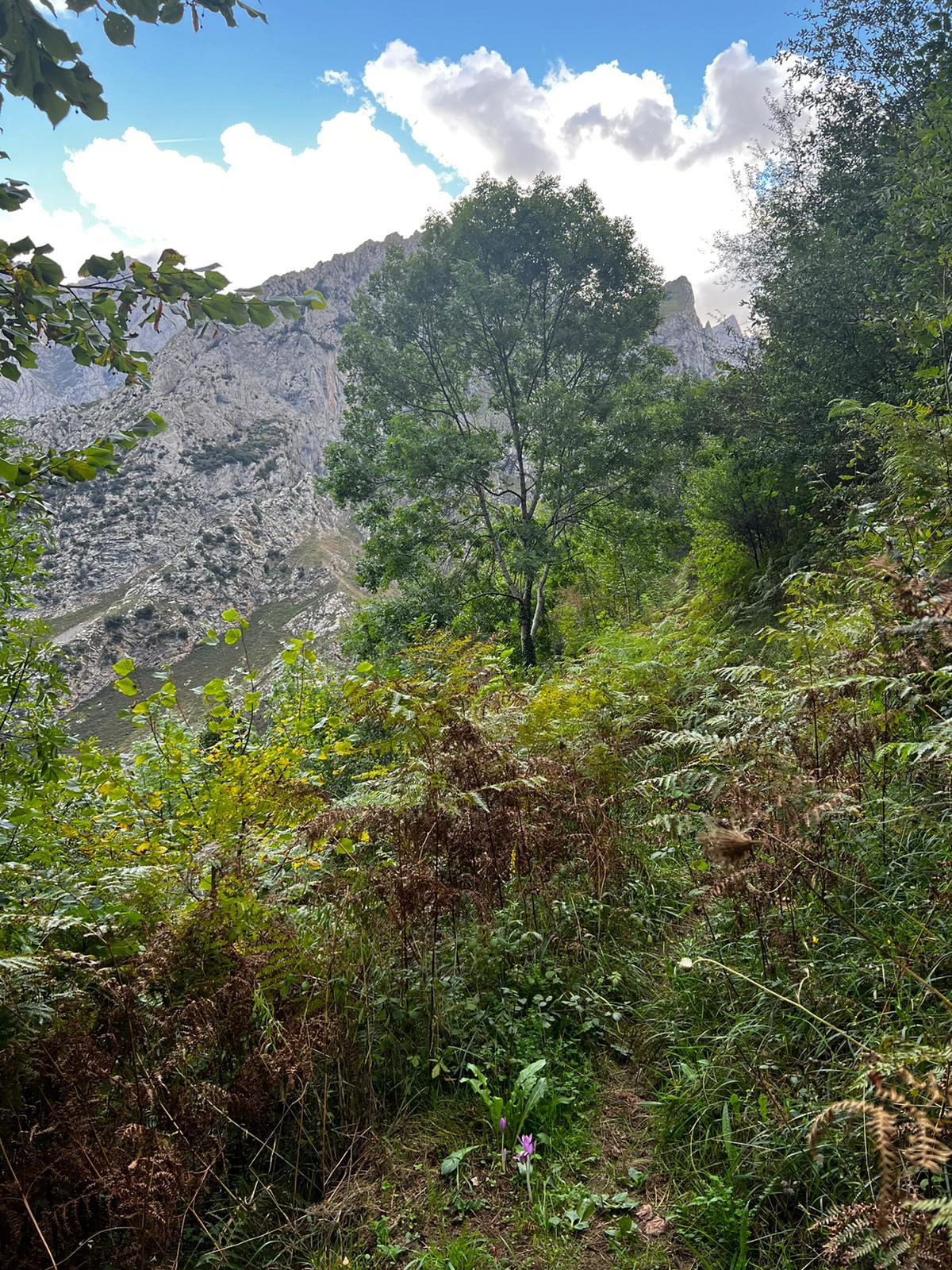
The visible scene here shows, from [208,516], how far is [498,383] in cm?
10005

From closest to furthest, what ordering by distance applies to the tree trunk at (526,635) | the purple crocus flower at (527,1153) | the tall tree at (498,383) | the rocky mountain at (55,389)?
the purple crocus flower at (527,1153) → the tall tree at (498,383) → the tree trunk at (526,635) → the rocky mountain at (55,389)

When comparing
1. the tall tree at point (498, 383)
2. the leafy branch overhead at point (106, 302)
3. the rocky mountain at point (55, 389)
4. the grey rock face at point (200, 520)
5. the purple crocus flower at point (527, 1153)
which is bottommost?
the purple crocus flower at point (527, 1153)

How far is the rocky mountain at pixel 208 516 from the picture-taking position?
87.4m

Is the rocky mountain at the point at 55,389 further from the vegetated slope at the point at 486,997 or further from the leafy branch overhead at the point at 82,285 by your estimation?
the vegetated slope at the point at 486,997

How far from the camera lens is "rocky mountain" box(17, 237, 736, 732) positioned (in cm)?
8744

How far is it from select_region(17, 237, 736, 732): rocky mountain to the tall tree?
69274 mm

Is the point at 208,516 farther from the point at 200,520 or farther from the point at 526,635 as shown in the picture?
the point at 526,635

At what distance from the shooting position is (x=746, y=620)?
30.1 ft

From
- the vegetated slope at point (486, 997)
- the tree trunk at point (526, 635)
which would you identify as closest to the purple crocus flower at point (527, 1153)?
the vegetated slope at point (486, 997)

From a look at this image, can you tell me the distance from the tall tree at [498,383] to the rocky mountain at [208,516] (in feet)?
227

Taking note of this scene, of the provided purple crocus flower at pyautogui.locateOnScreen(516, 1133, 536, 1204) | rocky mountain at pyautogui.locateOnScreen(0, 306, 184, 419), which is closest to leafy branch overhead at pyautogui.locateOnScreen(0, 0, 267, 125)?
purple crocus flower at pyautogui.locateOnScreen(516, 1133, 536, 1204)

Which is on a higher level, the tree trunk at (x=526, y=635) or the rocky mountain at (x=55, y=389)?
the rocky mountain at (x=55, y=389)

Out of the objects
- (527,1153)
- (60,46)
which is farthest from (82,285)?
(527,1153)

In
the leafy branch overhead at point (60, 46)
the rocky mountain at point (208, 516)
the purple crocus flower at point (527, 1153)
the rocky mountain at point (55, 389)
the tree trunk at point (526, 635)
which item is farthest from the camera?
the rocky mountain at point (55, 389)
